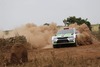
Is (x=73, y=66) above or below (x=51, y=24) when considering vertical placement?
below

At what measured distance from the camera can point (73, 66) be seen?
14.5 metres

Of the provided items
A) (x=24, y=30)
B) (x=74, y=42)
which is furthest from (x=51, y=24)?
(x=74, y=42)

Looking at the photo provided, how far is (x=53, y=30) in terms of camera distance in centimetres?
Answer: 4638

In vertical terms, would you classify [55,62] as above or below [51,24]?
below

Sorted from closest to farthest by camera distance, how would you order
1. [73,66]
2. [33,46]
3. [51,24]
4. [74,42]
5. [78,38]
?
[73,66]
[74,42]
[78,38]
[33,46]
[51,24]

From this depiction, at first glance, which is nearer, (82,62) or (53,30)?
(82,62)

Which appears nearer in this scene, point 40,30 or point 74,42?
point 74,42

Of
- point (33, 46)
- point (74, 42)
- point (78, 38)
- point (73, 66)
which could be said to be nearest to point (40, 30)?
point (33, 46)

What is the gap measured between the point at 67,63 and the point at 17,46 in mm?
3204

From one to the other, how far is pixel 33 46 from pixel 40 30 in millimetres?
9071

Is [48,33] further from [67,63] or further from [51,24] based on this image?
[67,63]

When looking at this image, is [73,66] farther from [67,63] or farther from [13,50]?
[13,50]

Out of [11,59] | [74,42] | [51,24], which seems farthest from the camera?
[51,24]

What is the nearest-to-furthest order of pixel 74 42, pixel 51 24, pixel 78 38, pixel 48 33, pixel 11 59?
1. pixel 11 59
2. pixel 74 42
3. pixel 78 38
4. pixel 48 33
5. pixel 51 24
